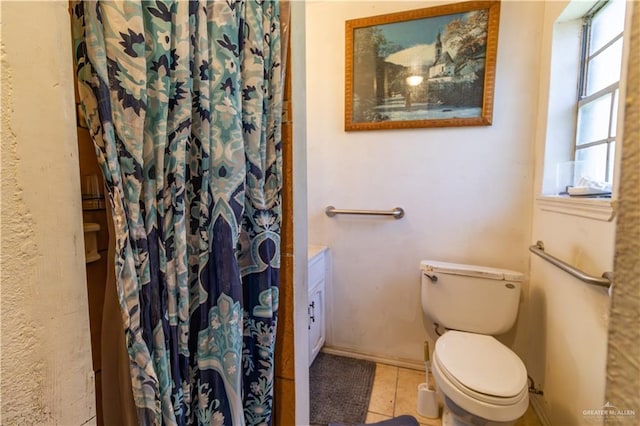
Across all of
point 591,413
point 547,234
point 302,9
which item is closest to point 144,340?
point 302,9

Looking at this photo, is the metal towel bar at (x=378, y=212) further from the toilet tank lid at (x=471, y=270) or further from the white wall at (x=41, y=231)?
the white wall at (x=41, y=231)

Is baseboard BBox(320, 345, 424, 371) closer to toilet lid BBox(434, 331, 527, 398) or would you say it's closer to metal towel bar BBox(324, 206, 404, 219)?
toilet lid BBox(434, 331, 527, 398)

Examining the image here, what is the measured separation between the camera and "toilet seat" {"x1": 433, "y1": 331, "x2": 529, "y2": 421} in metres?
1.13

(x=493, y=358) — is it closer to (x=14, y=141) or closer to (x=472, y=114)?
(x=472, y=114)

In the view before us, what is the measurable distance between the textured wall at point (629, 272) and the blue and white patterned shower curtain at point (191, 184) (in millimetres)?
659

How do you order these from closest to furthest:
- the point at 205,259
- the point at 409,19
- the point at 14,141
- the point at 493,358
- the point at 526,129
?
the point at 14,141 → the point at 205,259 → the point at 493,358 → the point at 526,129 → the point at 409,19

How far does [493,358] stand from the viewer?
1.33 meters

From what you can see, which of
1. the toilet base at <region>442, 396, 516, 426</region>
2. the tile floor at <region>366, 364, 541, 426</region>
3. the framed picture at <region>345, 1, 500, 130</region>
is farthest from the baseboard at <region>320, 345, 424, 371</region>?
the framed picture at <region>345, 1, 500, 130</region>

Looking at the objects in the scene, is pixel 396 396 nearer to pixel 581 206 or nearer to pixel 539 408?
pixel 539 408

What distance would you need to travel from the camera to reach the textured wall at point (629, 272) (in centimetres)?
25

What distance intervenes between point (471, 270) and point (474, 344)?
374 millimetres

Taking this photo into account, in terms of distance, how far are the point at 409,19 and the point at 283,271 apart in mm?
1620

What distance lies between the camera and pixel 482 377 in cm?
121

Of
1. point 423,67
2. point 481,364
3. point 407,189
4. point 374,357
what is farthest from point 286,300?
point 423,67
